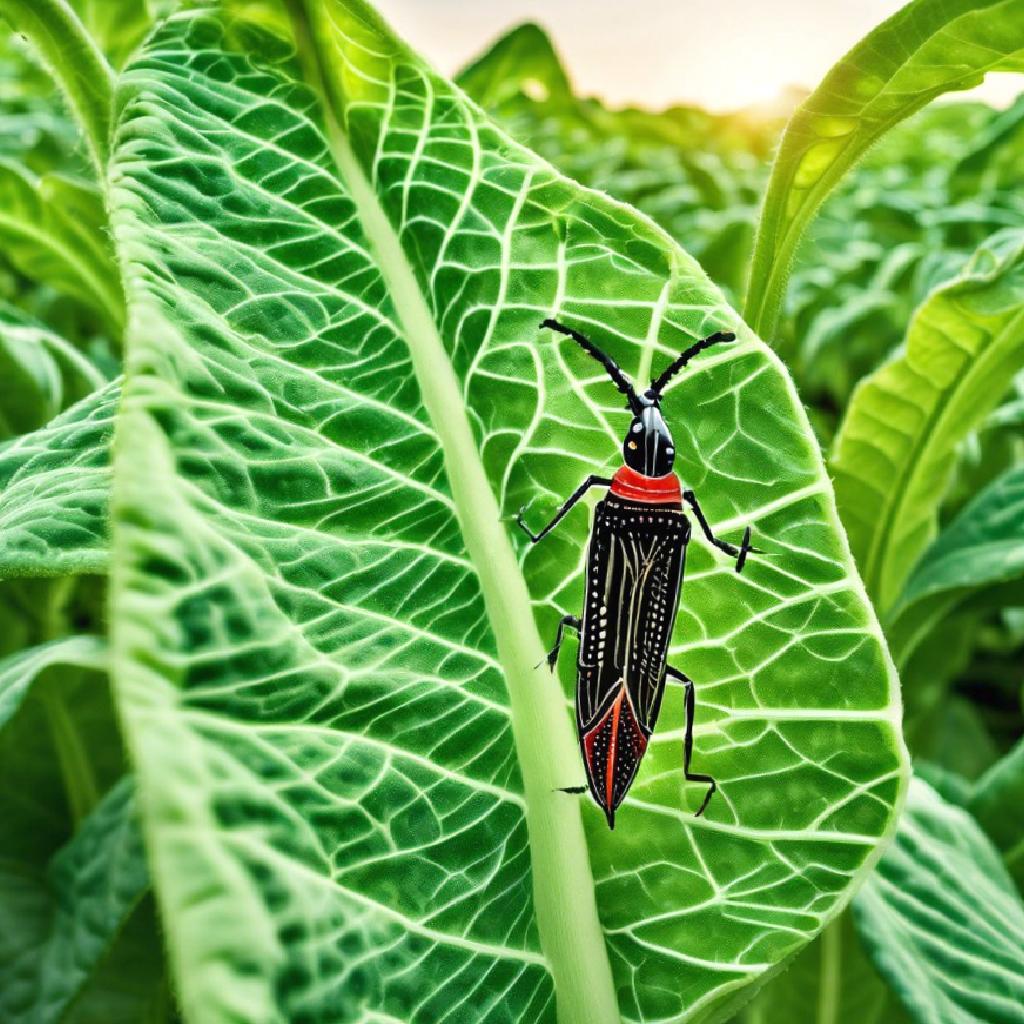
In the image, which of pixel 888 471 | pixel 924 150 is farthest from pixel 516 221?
pixel 924 150

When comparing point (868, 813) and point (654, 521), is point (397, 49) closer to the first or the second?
point (654, 521)

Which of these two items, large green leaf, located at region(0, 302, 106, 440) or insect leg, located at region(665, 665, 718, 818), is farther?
large green leaf, located at region(0, 302, 106, 440)

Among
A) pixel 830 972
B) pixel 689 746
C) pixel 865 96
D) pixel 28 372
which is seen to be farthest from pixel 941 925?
pixel 28 372

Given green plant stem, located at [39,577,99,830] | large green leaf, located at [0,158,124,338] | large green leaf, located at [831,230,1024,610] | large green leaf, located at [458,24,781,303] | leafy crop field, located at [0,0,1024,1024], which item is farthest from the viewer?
large green leaf, located at [458,24,781,303]

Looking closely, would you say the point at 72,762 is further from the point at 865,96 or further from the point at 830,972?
the point at 865,96

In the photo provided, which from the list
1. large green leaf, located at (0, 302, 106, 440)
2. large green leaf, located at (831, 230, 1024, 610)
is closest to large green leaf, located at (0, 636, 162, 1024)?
large green leaf, located at (0, 302, 106, 440)

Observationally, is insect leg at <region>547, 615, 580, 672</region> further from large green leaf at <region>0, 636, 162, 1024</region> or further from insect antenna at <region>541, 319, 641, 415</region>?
large green leaf at <region>0, 636, 162, 1024</region>
